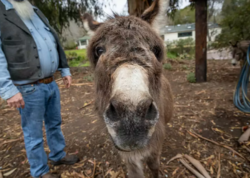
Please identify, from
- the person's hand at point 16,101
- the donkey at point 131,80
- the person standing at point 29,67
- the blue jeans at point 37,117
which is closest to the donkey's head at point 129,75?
the donkey at point 131,80

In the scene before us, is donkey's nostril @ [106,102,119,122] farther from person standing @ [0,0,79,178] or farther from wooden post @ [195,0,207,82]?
wooden post @ [195,0,207,82]

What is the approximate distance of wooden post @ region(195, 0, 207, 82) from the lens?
6.12 meters

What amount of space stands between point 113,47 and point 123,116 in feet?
2.81

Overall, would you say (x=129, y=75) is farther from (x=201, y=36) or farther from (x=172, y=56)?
(x=172, y=56)

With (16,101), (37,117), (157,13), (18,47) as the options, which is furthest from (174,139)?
(18,47)

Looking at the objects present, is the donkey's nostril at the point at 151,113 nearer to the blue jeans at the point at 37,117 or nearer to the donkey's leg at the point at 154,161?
the donkey's leg at the point at 154,161

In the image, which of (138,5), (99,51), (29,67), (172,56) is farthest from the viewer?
(172,56)

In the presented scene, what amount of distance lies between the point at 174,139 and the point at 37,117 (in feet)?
10.1

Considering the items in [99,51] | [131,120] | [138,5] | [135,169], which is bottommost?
[135,169]

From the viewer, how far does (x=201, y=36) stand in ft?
20.6

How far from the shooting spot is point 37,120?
92.5 inches

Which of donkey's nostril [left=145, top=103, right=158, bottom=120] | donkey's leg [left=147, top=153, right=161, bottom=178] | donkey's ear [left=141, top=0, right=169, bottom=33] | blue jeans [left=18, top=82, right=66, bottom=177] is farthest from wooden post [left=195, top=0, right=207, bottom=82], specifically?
donkey's nostril [left=145, top=103, right=158, bottom=120]

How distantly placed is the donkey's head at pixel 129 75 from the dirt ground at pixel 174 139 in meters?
1.36

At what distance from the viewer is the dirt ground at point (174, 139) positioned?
2.91m
